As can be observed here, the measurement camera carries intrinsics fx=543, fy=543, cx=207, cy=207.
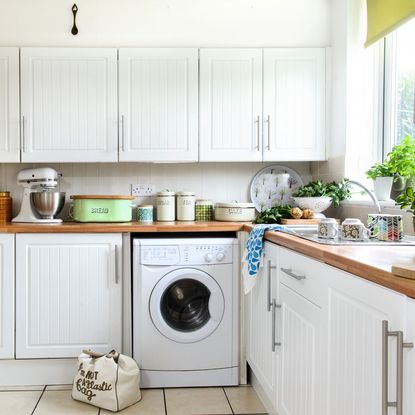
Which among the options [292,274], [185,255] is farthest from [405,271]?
[185,255]

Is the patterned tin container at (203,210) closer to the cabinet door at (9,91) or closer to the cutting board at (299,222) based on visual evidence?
the cutting board at (299,222)

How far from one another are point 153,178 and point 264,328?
143 cm

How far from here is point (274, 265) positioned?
2.41m

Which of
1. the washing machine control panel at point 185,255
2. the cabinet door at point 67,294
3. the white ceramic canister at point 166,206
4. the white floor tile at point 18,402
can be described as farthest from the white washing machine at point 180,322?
the white floor tile at point 18,402

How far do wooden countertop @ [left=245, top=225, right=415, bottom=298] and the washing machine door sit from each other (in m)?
0.86

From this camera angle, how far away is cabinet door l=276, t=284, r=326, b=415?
70.3 inches

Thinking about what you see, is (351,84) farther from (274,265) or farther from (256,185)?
(274,265)

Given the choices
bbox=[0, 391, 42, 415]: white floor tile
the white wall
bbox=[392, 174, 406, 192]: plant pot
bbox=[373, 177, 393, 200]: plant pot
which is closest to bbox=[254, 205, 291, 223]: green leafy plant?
bbox=[373, 177, 393, 200]: plant pot

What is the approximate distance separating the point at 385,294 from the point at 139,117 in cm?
230

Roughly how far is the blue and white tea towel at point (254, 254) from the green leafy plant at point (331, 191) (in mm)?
695

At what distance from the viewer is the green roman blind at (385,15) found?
2498 mm

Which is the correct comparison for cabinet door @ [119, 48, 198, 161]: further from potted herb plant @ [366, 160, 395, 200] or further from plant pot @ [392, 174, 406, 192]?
plant pot @ [392, 174, 406, 192]

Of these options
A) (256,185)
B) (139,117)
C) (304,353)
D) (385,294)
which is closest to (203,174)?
(256,185)

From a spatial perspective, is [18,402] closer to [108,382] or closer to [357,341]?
[108,382]
